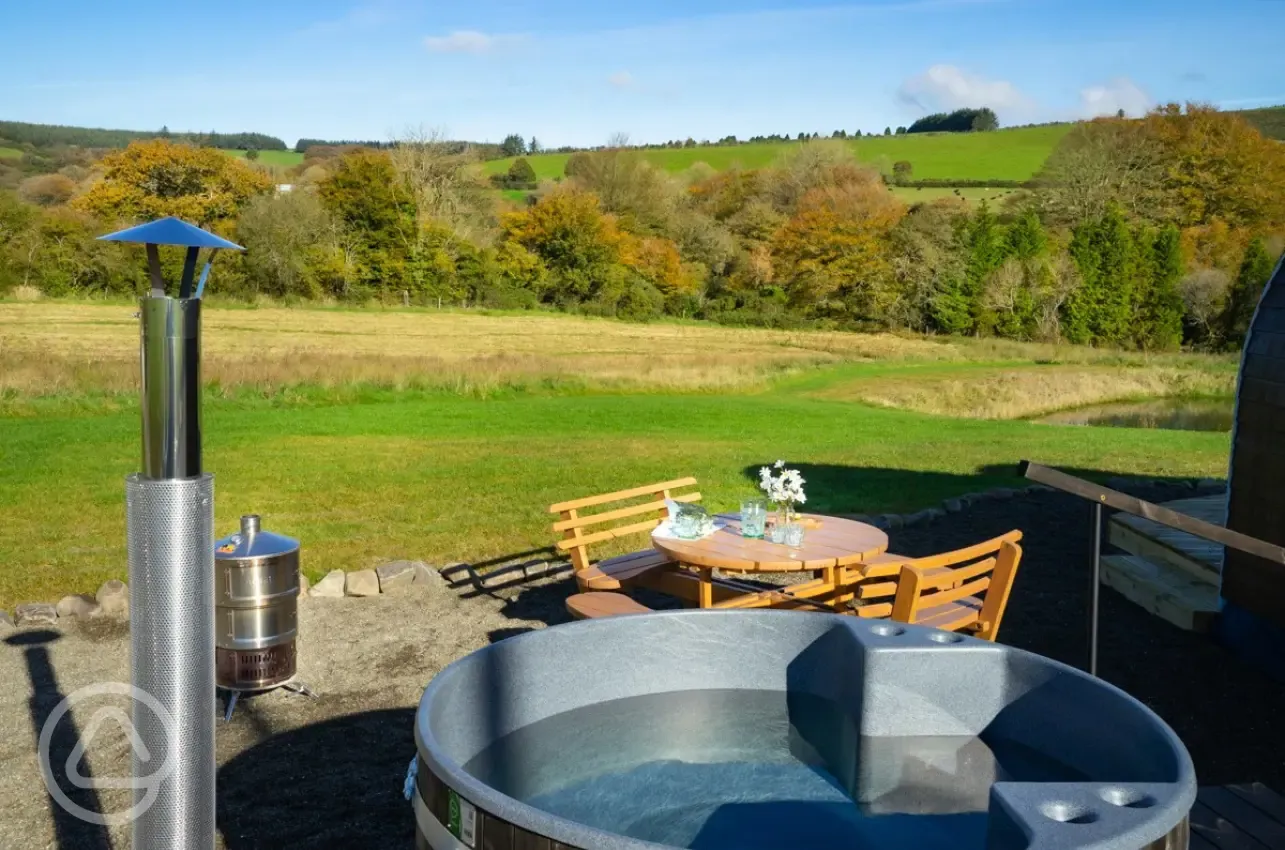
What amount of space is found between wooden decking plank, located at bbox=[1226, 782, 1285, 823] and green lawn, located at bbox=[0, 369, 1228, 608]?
6.52 m

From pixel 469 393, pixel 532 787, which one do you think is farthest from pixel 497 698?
pixel 469 393

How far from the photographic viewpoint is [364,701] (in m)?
6.51

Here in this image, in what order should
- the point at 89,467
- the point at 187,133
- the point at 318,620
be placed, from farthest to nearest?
1. the point at 187,133
2. the point at 89,467
3. the point at 318,620

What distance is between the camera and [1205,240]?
159 feet

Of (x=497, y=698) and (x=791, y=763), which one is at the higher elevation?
(x=497, y=698)

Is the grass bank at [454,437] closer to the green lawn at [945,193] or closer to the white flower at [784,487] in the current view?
the white flower at [784,487]

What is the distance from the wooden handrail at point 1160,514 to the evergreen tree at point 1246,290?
39.0 metres

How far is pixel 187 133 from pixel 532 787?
58.9 m

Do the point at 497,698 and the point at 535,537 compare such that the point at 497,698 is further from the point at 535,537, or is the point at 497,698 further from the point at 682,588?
the point at 535,537

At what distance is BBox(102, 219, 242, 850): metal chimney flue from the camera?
135 inches

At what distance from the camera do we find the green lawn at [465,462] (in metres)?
10.3

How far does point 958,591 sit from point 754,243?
162 ft

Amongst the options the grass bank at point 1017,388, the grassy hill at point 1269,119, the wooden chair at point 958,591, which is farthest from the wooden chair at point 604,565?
the grassy hill at point 1269,119

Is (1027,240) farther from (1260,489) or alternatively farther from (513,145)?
(513,145)
